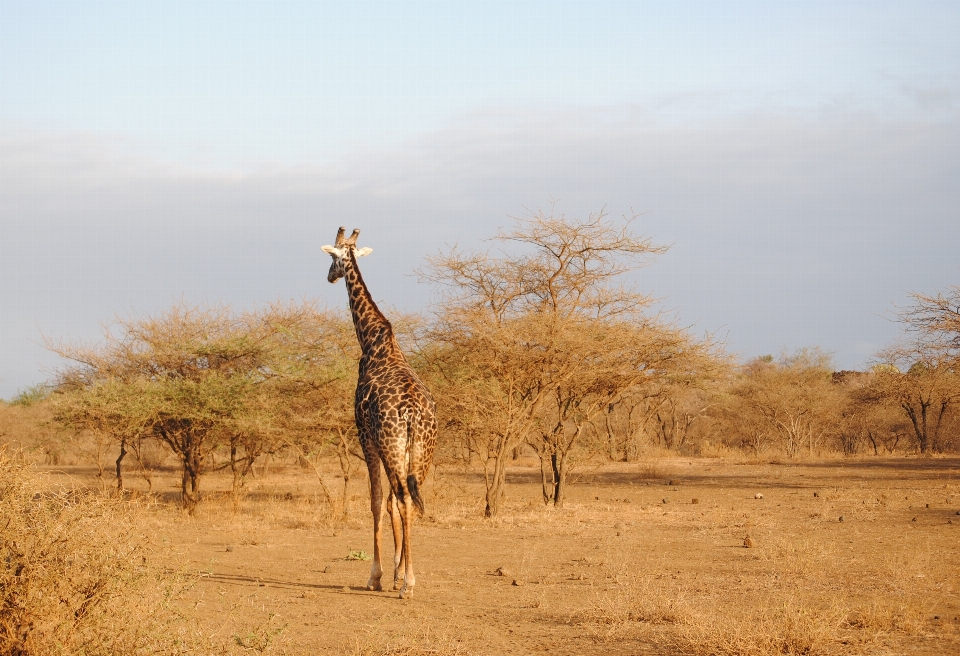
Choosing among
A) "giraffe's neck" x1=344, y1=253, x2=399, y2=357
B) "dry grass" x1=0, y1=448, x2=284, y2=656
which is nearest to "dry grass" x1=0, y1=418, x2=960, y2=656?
"dry grass" x1=0, y1=448, x2=284, y2=656

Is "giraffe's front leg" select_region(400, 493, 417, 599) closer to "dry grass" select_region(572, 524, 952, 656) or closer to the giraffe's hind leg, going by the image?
the giraffe's hind leg

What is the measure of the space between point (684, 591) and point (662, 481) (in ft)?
47.7

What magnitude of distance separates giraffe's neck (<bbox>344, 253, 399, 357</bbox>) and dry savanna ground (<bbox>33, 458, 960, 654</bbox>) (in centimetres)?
255

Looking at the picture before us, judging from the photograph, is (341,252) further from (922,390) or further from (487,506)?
(922,390)

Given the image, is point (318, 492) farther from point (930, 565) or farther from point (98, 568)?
point (98, 568)

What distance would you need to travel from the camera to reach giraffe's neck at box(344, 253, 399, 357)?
10383 mm

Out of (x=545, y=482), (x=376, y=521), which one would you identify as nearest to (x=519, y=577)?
(x=376, y=521)

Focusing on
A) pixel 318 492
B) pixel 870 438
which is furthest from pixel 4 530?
pixel 870 438

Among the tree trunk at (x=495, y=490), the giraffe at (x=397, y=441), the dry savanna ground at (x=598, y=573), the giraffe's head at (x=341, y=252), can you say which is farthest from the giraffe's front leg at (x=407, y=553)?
the tree trunk at (x=495, y=490)

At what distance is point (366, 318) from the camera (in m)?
10.7

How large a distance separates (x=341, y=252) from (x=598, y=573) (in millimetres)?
4658

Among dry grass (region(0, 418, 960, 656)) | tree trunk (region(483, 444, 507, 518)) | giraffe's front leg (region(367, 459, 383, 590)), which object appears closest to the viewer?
dry grass (region(0, 418, 960, 656))

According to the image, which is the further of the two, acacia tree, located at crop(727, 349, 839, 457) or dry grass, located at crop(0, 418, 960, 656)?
acacia tree, located at crop(727, 349, 839, 457)

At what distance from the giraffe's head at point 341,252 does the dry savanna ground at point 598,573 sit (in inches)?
135
